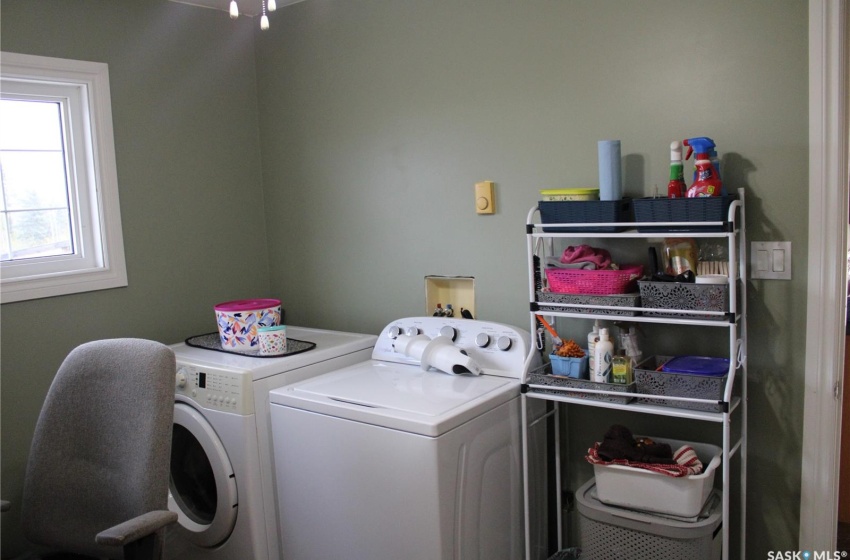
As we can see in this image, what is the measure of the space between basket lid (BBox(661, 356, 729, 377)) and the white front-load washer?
126cm

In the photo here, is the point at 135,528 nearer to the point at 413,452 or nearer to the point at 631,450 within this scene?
the point at 413,452

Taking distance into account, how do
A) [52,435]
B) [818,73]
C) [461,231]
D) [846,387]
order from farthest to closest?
1. [846,387]
2. [461,231]
3. [52,435]
4. [818,73]

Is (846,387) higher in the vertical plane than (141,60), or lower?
lower

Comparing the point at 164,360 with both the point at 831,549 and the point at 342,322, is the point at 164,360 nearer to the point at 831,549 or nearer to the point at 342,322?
the point at 342,322

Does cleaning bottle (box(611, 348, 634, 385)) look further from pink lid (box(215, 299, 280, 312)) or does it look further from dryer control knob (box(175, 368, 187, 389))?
dryer control knob (box(175, 368, 187, 389))

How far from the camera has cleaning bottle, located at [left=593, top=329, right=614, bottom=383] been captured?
2176mm

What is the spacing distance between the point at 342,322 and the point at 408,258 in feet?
1.63

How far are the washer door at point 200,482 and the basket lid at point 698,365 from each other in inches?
58.7

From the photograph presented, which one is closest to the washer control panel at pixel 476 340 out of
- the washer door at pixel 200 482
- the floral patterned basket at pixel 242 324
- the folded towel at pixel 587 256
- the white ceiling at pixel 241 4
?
the folded towel at pixel 587 256

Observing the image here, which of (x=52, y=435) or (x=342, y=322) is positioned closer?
(x=52, y=435)

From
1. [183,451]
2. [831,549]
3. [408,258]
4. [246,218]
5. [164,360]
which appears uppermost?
[246,218]

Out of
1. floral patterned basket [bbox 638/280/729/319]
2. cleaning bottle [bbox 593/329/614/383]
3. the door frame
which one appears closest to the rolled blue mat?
floral patterned basket [bbox 638/280/729/319]

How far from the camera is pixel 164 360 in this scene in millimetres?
2016

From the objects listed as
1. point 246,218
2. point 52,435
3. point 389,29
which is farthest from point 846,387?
point 52,435
